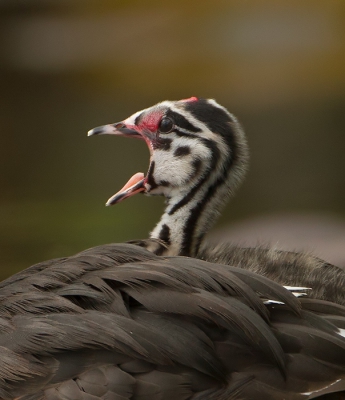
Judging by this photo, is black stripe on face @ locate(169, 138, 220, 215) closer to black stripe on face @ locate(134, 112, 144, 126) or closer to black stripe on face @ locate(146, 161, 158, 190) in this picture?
black stripe on face @ locate(146, 161, 158, 190)

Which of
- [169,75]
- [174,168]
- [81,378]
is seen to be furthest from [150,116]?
[169,75]

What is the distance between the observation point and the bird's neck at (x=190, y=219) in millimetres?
2244

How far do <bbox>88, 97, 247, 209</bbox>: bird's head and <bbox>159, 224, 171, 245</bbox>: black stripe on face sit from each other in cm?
9

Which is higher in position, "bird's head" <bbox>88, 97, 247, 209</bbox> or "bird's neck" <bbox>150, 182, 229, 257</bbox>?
"bird's head" <bbox>88, 97, 247, 209</bbox>

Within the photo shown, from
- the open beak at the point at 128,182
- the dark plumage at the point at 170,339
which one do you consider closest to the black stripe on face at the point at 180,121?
the open beak at the point at 128,182

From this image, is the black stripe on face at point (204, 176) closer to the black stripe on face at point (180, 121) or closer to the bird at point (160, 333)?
the black stripe on face at point (180, 121)

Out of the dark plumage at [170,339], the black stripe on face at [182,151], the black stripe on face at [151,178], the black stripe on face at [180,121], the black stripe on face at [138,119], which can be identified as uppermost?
the black stripe on face at [180,121]

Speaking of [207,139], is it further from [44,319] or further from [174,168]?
[44,319]

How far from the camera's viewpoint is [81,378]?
1.55 meters

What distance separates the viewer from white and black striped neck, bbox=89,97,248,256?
2260mm

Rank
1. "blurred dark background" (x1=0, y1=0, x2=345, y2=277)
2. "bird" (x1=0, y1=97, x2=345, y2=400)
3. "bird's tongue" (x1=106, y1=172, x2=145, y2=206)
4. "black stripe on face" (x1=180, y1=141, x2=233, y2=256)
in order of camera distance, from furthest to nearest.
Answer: "blurred dark background" (x1=0, y1=0, x2=345, y2=277) → "bird's tongue" (x1=106, y1=172, x2=145, y2=206) → "black stripe on face" (x1=180, y1=141, x2=233, y2=256) → "bird" (x1=0, y1=97, x2=345, y2=400)

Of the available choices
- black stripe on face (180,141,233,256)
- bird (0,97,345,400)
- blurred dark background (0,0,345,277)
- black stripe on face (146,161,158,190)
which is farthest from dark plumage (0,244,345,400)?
blurred dark background (0,0,345,277)

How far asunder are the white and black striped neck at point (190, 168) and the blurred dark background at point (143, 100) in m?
1.20

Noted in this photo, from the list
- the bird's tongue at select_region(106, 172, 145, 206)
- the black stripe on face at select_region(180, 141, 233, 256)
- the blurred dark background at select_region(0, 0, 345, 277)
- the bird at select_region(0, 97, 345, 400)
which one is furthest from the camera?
the blurred dark background at select_region(0, 0, 345, 277)
